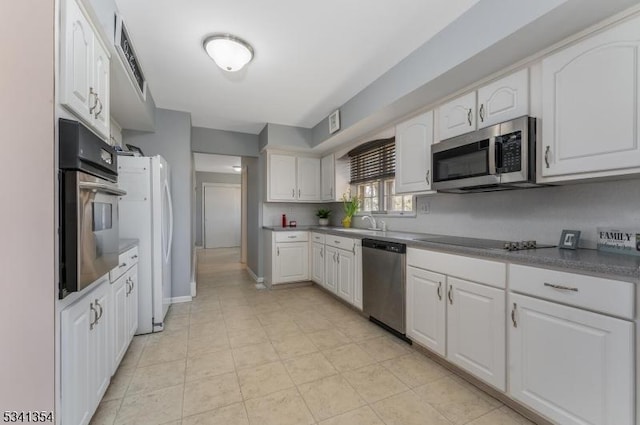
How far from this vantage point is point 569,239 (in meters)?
1.73

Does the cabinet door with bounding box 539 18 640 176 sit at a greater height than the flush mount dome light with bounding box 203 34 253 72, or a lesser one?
lesser

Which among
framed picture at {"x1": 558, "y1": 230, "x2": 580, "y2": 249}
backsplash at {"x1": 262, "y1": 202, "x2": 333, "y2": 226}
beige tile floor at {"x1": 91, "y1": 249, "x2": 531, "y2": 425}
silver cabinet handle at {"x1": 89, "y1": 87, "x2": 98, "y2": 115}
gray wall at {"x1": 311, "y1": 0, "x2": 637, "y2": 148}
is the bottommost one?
beige tile floor at {"x1": 91, "y1": 249, "x2": 531, "y2": 425}

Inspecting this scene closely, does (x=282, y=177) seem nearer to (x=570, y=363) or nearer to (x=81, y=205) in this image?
(x=81, y=205)

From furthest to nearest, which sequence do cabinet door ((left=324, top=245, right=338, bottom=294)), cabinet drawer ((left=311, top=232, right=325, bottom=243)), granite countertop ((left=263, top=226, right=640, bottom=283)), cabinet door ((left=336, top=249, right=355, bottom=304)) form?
1. cabinet drawer ((left=311, top=232, right=325, bottom=243))
2. cabinet door ((left=324, top=245, right=338, bottom=294))
3. cabinet door ((left=336, top=249, right=355, bottom=304))
4. granite countertop ((left=263, top=226, right=640, bottom=283))

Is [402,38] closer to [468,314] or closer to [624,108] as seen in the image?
[624,108]

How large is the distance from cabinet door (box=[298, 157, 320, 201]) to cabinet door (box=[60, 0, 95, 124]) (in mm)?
3170

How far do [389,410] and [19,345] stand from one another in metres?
1.80

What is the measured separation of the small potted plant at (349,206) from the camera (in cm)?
402

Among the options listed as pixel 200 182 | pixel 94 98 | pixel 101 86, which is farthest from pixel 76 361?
pixel 200 182

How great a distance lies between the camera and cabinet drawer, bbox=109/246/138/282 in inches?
72.2

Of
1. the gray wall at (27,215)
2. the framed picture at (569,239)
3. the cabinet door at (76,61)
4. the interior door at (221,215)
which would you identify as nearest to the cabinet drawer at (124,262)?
the gray wall at (27,215)

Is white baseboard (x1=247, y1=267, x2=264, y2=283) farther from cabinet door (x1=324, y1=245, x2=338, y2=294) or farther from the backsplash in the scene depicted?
cabinet door (x1=324, y1=245, x2=338, y2=294)

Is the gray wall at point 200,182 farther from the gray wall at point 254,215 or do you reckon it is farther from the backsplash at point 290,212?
the backsplash at point 290,212

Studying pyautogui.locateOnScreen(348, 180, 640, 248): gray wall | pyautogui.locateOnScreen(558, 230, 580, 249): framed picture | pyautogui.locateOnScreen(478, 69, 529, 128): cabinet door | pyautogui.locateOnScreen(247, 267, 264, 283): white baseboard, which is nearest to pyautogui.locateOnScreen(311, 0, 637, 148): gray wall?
pyautogui.locateOnScreen(478, 69, 529, 128): cabinet door
